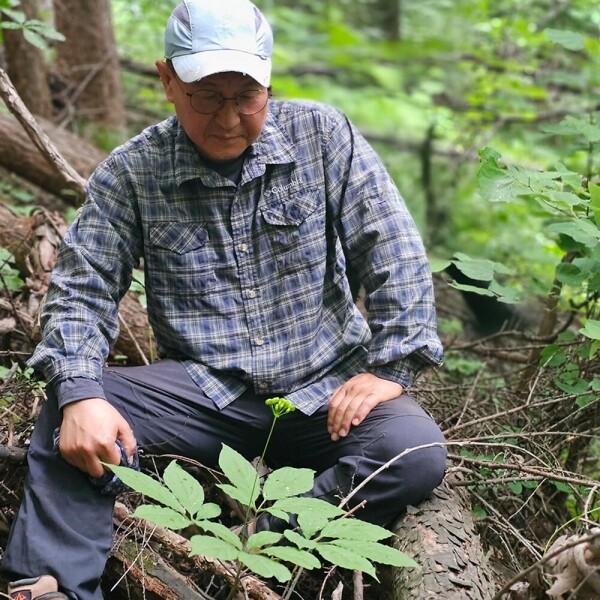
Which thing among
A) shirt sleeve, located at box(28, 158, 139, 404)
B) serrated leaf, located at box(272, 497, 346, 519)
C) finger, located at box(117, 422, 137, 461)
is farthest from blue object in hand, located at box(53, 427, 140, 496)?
serrated leaf, located at box(272, 497, 346, 519)

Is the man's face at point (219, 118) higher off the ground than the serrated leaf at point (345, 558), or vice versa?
the man's face at point (219, 118)

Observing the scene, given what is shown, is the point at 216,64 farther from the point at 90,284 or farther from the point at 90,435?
the point at 90,435

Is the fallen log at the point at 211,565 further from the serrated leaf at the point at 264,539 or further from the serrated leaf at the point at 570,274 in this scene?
the serrated leaf at the point at 570,274

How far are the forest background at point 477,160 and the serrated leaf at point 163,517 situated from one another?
1.05 meters

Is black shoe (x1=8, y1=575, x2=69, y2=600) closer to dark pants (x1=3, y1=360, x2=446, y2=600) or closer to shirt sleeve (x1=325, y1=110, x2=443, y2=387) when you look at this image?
dark pants (x1=3, y1=360, x2=446, y2=600)

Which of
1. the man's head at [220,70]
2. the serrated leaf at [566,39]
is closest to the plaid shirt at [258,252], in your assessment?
the man's head at [220,70]

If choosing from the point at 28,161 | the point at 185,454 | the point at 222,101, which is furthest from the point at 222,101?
the point at 28,161

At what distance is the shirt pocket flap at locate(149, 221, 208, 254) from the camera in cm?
269

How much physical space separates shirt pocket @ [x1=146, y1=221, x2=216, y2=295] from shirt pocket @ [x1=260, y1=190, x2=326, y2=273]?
0.70 ft

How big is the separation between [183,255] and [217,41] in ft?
2.28

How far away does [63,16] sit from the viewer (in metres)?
5.59

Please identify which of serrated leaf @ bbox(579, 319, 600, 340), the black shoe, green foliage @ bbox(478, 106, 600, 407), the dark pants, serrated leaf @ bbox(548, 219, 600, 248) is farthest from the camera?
green foliage @ bbox(478, 106, 600, 407)

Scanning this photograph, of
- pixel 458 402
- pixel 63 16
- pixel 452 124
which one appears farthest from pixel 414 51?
→ pixel 458 402

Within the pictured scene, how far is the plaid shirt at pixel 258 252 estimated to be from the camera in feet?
8.70
